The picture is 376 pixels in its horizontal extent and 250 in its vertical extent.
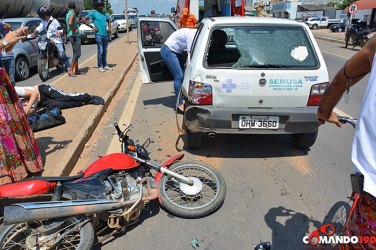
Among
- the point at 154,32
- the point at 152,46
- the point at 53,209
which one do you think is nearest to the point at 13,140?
the point at 53,209

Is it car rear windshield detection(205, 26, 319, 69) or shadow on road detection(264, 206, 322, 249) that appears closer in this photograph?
shadow on road detection(264, 206, 322, 249)

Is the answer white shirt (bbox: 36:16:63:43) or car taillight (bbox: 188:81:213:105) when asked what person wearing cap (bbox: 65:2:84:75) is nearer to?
white shirt (bbox: 36:16:63:43)

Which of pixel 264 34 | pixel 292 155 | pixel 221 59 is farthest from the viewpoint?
pixel 221 59

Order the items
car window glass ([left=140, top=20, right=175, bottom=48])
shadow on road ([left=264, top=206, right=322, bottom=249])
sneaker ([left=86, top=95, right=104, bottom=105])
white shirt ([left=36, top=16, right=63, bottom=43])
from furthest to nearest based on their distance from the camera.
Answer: white shirt ([left=36, top=16, right=63, bottom=43]) < car window glass ([left=140, top=20, right=175, bottom=48]) < sneaker ([left=86, top=95, right=104, bottom=105]) < shadow on road ([left=264, top=206, right=322, bottom=249])

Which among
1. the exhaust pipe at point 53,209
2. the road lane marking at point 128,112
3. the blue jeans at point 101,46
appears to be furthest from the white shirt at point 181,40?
the blue jeans at point 101,46

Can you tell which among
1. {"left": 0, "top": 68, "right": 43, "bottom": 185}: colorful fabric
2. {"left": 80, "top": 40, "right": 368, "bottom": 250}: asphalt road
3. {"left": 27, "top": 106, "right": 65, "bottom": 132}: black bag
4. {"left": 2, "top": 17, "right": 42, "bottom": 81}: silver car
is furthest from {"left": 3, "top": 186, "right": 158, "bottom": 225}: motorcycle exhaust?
{"left": 2, "top": 17, "right": 42, "bottom": 81}: silver car

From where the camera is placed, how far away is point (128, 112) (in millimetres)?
6633

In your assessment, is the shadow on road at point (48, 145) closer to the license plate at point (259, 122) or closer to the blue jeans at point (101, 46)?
the license plate at point (259, 122)

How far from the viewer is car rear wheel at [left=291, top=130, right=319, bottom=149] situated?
4457 millimetres

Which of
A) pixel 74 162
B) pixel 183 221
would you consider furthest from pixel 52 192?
pixel 74 162

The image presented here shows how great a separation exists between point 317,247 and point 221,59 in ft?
11.4

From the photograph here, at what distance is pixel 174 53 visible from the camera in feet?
20.1

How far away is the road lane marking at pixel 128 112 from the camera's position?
484 centimetres

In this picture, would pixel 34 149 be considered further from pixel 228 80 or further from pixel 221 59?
pixel 221 59
